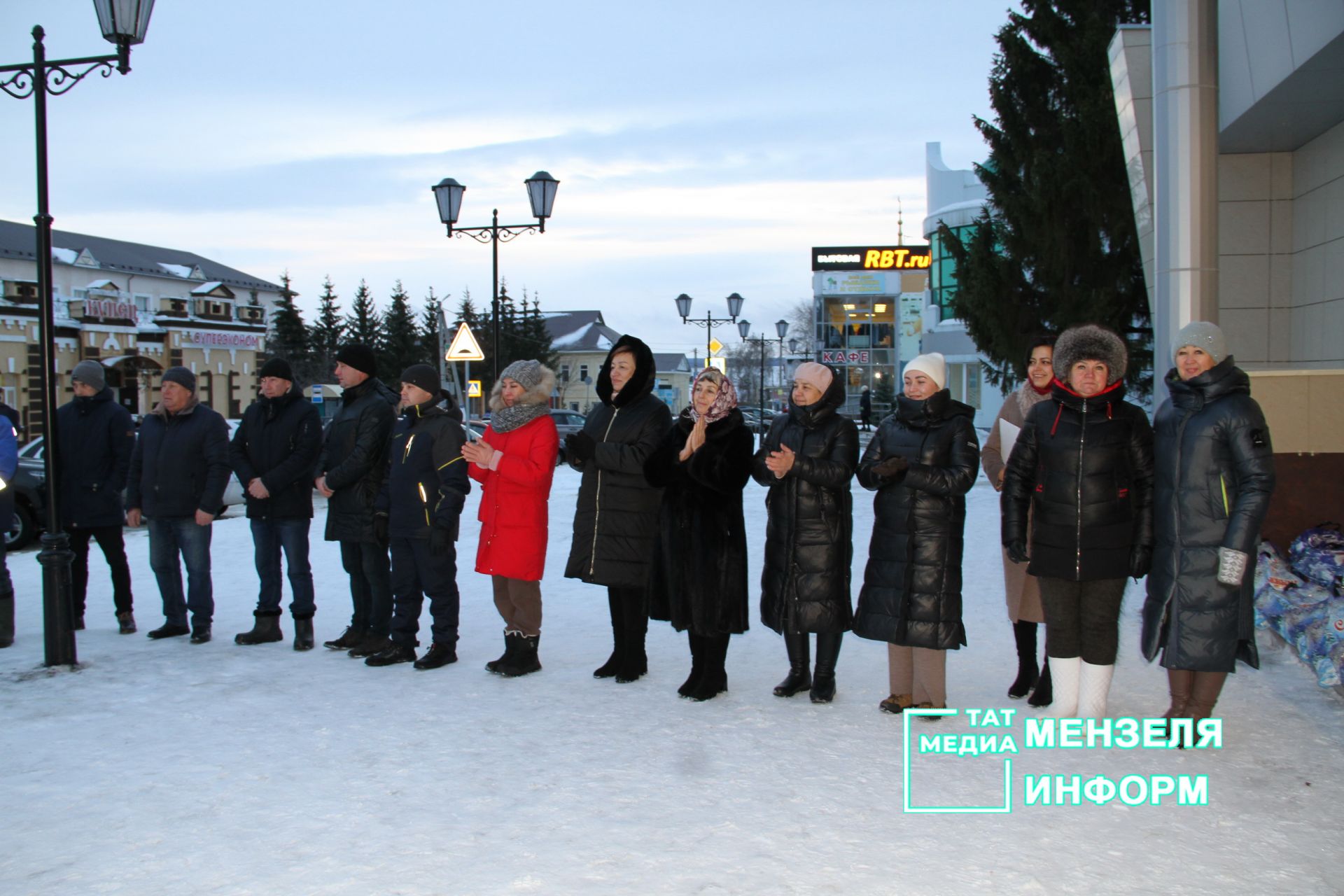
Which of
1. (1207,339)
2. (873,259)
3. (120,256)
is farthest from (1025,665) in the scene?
(873,259)

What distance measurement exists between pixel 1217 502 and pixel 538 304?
2959 inches

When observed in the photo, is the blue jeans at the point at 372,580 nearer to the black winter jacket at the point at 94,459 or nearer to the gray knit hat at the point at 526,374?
the gray knit hat at the point at 526,374

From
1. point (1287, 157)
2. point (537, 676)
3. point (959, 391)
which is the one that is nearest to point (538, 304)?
point (959, 391)

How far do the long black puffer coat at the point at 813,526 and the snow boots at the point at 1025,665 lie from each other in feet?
3.09

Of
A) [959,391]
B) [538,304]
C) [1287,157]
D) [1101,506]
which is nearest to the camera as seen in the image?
[1101,506]

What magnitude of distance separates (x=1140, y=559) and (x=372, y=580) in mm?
4355

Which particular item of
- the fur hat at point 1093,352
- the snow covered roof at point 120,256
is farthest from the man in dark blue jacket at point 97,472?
the snow covered roof at point 120,256

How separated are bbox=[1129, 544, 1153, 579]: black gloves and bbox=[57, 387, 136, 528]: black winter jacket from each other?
625 cm

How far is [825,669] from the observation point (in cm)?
556

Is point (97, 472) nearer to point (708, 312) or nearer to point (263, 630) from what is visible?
point (263, 630)

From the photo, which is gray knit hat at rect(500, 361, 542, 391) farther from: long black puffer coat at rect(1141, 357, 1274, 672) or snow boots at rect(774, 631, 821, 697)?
long black puffer coat at rect(1141, 357, 1274, 672)

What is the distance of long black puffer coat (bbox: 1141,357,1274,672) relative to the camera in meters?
4.40

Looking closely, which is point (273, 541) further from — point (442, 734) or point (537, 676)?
point (442, 734)

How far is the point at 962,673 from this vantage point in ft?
20.5
